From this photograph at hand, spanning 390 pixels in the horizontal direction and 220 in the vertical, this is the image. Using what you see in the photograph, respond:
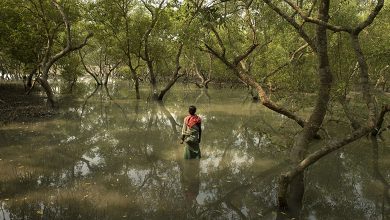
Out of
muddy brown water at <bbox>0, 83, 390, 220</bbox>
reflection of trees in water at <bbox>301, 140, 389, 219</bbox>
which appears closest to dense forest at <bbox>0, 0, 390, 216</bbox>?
reflection of trees in water at <bbox>301, 140, 389, 219</bbox>

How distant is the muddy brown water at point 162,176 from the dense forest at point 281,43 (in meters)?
1.08

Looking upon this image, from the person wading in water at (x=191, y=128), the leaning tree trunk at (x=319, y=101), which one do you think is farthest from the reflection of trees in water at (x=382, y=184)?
the person wading in water at (x=191, y=128)

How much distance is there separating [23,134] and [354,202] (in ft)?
44.3

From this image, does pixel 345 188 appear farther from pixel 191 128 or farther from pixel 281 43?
pixel 281 43

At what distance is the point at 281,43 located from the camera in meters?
29.9

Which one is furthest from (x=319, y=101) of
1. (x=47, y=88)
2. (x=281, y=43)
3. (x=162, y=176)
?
(x=281, y=43)

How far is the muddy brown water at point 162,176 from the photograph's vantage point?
27.4 feet

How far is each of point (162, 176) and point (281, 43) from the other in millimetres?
22129

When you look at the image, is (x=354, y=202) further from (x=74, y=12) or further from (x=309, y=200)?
(x=74, y=12)

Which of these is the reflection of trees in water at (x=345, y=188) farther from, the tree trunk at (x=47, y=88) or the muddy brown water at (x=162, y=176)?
the tree trunk at (x=47, y=88)

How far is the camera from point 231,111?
2703 centimetres

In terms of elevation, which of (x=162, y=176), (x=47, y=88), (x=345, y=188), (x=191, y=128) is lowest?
(x=345, y=188)

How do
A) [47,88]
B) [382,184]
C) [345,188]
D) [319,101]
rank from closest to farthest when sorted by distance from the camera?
[319,101]
[345,188]
[382,184]
[47,88]

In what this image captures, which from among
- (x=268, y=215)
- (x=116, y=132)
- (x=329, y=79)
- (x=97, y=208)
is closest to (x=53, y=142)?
(x=116, y=132)
